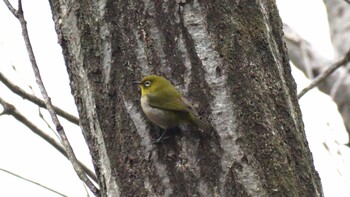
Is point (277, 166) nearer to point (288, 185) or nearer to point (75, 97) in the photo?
point (288, 185)

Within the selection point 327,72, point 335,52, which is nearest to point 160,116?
point 327,72

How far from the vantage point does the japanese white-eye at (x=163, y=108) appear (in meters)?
2.25

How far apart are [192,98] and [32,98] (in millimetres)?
1480

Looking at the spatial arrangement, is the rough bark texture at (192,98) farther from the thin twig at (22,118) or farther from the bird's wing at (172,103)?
the thin twig at (22,118)

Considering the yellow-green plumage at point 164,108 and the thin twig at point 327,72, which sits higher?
the yellow-green plumage at point 164,108

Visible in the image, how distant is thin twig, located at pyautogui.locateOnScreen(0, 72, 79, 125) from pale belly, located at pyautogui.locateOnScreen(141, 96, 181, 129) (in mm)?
1119

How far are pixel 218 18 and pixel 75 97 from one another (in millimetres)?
558

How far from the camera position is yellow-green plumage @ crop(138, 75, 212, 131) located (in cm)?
225

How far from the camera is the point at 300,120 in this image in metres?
2.42

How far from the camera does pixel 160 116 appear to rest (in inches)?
93.7

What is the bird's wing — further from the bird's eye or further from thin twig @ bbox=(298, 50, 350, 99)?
thin twig @ bbox=(298, 50, 350, 99)

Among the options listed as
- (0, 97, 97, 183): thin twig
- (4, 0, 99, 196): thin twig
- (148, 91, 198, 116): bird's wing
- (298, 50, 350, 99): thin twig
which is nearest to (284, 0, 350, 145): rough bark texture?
(298, 50, 350, 99): thin twig

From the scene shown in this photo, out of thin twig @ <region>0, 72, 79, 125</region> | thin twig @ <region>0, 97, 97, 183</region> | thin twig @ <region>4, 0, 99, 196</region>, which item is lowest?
thin twig @ <region>0, 97, 97, 183</region>

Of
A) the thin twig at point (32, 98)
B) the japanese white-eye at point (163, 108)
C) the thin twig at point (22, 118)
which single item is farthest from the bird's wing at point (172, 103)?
the thin twig at point (22, 118)
